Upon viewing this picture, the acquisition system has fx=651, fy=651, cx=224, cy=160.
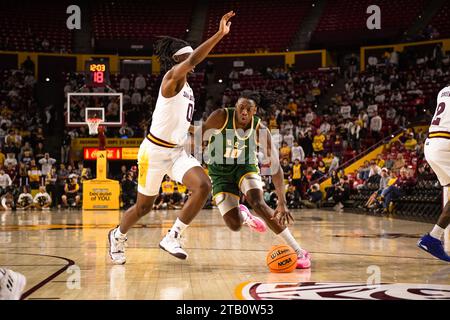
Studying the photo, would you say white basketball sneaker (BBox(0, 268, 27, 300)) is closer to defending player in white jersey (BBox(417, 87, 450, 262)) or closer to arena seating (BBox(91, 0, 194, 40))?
defending player in white jersey (BBox(417, 87, 450, 262))

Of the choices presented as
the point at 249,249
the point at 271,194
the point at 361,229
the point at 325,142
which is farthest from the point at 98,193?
the point at 249,249

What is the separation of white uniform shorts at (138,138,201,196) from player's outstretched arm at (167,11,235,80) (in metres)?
0.71

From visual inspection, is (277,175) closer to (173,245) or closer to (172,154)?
(172,154)

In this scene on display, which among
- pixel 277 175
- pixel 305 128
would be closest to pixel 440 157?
pixel 277 175

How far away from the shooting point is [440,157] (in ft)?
20.5

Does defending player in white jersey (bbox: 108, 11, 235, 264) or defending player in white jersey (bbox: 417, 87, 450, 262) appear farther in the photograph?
defending player in white jersey (bbox: 417, 87, 450, 262)

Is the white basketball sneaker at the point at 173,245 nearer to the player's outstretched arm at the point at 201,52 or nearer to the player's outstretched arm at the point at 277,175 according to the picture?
the player's outstretched arm at the point at 277,175

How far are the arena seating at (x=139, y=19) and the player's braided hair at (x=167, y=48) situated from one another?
25.0 m

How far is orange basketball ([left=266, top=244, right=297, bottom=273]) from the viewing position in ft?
18.6

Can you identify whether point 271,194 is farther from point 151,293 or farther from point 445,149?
point 151,293

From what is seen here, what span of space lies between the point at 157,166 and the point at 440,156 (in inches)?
107

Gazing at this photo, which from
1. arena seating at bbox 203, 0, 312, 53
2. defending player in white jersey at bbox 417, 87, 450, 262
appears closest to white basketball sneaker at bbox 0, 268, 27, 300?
defending player in white jersey at bbox 417, 87, 450, 262

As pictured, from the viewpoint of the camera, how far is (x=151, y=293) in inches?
177

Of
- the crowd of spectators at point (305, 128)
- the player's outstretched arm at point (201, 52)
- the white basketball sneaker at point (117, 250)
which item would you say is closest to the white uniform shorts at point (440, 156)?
the player's outstretched arm at point (201, 52)
